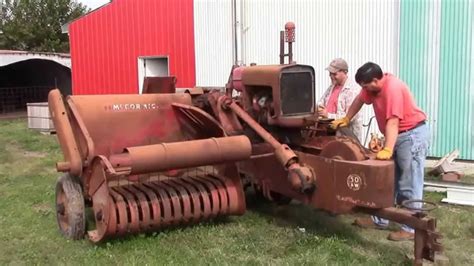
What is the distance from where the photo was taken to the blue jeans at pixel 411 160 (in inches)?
188

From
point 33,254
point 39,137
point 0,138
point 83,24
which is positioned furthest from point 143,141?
point 83,24

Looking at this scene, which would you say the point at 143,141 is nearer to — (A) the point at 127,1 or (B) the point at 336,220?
(B) the point at 336,220

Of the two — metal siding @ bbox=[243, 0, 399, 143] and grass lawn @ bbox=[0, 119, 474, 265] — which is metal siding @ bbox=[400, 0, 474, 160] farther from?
grass lawn @ bbox=[0, 119, 474, 265]

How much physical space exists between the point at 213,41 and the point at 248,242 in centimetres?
820

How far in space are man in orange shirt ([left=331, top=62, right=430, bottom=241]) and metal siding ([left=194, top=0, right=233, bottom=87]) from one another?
7.42 metres

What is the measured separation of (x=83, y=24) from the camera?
635 inches

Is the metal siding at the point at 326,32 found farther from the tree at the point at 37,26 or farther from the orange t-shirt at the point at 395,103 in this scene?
the tree at the point at 37,26

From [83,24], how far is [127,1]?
2.01m

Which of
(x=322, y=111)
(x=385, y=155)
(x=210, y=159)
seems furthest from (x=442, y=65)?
(x=210, y=159)

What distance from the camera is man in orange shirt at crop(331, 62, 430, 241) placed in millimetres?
4629

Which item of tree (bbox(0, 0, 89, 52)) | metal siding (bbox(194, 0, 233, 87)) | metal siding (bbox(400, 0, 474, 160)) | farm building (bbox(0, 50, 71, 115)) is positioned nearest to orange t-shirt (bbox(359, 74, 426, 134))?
metal siding (bbox(400, 0, 474, 160))

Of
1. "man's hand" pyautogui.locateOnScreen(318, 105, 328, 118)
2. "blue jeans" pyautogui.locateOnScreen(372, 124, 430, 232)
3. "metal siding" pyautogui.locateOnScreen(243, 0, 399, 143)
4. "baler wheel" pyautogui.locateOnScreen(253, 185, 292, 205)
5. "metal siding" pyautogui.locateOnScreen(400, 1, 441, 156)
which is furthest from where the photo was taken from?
"metal siding" pyautogui.locateOnScreen(243, 0, 399, 143)

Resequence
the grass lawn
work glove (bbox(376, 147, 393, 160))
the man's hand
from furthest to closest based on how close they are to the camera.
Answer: the man's hand, the grass lawn, work glove (bbox(376, 147, 393, 160))

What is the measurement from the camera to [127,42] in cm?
1491
